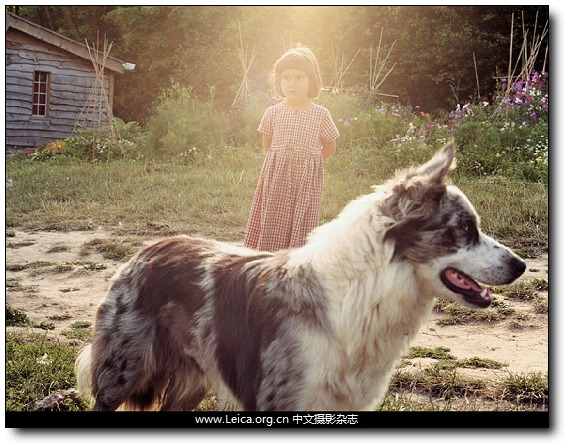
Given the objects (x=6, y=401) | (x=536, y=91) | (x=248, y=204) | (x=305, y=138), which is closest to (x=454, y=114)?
(x=536, y=91)

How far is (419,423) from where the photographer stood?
3.29m

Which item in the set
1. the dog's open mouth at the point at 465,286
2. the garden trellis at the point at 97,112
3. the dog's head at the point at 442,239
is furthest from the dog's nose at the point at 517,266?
the garden trellis at the point at 97,112

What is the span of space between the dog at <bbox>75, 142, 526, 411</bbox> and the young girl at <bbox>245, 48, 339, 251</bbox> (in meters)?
1.83

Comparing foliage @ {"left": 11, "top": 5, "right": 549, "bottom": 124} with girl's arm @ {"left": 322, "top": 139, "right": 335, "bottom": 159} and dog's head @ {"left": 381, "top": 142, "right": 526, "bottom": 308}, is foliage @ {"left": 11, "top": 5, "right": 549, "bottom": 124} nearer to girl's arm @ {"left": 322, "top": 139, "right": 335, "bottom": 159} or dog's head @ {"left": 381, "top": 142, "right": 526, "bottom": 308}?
girl's arm @ {"left": 322, "top": 139, "right": 335, "bottom": 159}

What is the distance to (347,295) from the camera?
2.67m

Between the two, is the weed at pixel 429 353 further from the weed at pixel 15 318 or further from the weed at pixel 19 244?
the weed at pixel 19 244

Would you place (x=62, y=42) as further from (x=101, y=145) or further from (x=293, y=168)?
(x=293, y=168)

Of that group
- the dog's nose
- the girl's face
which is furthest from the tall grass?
the dog's nose

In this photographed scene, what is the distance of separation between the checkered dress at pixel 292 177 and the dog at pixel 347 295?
183cm

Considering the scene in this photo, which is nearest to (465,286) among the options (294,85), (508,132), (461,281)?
(461,281)

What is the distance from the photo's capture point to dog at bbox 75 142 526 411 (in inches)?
104

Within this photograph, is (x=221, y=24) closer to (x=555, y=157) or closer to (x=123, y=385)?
(x=555, y=157)

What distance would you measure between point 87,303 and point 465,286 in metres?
3.35

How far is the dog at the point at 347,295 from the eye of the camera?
104 inches
